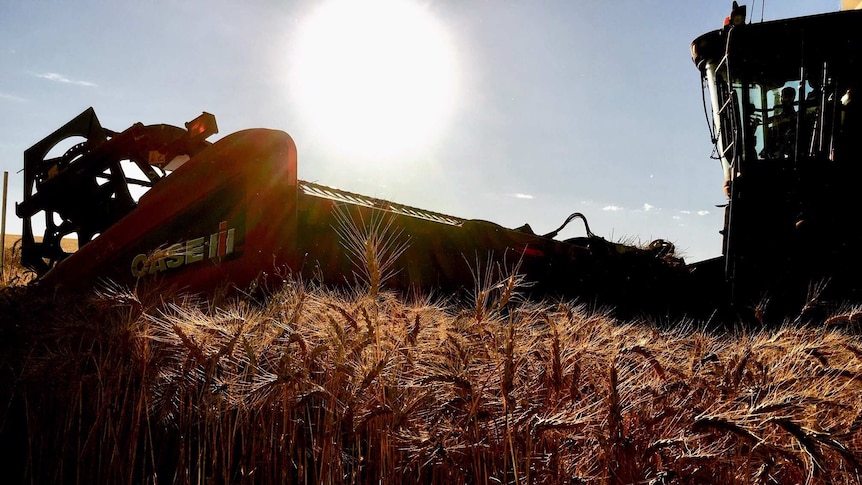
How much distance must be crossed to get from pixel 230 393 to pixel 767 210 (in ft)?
13.0

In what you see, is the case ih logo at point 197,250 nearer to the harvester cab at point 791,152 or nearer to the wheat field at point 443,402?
the wheat field at point 443,402

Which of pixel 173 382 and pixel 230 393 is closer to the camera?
pixel 230 393

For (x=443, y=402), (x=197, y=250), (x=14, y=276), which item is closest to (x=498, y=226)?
(x=197, y=250)

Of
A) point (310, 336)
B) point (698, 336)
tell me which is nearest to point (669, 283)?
point (698, 336)

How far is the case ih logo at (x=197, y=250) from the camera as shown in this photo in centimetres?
373

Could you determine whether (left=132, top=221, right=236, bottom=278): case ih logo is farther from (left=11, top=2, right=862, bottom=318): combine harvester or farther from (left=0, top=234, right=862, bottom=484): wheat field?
(left=0, top=234, right=862, bottom=484): wheat field

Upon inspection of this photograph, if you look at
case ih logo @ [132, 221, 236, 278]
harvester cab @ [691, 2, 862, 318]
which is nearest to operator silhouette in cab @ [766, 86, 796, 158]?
harvester cab @ [691, 2, 862, 318]

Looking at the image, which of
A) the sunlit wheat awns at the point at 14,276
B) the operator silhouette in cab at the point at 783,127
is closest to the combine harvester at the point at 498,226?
the operator silhouette in cab at the point at 783,127

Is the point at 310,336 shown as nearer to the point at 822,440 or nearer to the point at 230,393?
the point at 230,393

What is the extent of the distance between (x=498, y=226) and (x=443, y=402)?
3.01 meters

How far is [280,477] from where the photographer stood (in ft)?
6.93

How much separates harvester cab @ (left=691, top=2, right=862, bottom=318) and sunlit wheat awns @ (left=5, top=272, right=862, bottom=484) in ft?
5.73

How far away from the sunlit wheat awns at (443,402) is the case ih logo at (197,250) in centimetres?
111

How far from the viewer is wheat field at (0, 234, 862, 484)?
5.16 feet
